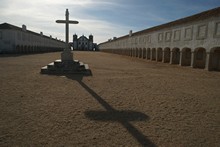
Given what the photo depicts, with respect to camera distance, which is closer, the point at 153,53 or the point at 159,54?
the point at 159,54

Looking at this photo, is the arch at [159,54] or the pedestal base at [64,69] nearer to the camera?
the pedestal base at [64,69]

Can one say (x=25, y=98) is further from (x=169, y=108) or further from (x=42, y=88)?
(x=169, y=108)

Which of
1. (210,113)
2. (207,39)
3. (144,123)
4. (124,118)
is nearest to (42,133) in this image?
(124,118)

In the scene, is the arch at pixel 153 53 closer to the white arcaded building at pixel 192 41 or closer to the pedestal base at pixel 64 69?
the white arcaded building at pixel 192 41

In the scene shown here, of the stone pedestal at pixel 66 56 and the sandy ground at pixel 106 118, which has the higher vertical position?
the stone pedestal at pixel 66 56

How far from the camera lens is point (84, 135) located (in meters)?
3.37

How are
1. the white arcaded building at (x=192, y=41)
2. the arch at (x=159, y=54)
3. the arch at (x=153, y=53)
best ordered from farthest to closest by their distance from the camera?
1. the arch at (x=153, y=53)
2. the arch at (x=159, y=54)
3. the white arcaded building at (x=192, y=41)

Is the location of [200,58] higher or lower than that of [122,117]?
higher

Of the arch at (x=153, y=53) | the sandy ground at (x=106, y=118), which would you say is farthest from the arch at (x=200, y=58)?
the sandy ground at (x=106, y=118)

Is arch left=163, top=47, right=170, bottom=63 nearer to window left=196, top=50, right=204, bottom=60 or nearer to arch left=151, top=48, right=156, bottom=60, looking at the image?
arch left=151, top=48, right=156, bottom=60

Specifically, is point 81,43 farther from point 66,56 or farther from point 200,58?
point 66,56

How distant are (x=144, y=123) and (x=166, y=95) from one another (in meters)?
2.84

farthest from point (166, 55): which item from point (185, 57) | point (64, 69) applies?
point (64, 69)

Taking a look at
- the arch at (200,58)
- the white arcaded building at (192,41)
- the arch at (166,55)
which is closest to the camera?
the white arcaded building at (192,41)
